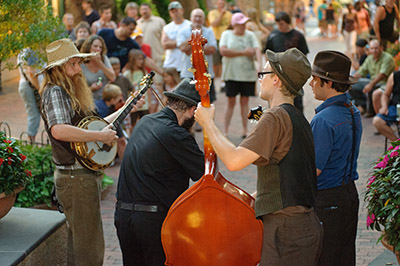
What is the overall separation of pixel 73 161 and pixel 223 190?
1723 millimetres

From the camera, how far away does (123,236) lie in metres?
4.51

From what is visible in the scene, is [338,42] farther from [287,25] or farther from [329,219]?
[329,219]

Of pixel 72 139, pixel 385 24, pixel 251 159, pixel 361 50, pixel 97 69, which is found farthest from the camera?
pixel 385 24

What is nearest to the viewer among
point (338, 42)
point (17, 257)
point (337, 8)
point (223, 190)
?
point (223, 190)

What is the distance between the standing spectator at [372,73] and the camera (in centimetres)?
1164

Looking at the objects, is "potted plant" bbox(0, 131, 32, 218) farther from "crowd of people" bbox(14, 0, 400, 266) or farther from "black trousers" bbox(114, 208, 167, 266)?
"black trousers" bbox(114, 208, 167, 266)

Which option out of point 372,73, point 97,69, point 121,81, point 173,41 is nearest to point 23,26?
point 97,69

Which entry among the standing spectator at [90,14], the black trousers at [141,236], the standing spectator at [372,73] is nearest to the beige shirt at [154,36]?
the standing spectator at [90,14]

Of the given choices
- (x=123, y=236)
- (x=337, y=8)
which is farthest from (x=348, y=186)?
(x=337, y=8)

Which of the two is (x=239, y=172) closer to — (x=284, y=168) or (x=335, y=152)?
(x=335, y=152)

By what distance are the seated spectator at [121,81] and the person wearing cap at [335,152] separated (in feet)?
18.3

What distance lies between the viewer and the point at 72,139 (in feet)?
15.9

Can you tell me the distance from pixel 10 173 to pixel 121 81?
16.0 ft

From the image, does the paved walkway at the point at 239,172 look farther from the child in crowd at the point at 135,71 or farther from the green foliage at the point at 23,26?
the green foliage at the point at 23,26
